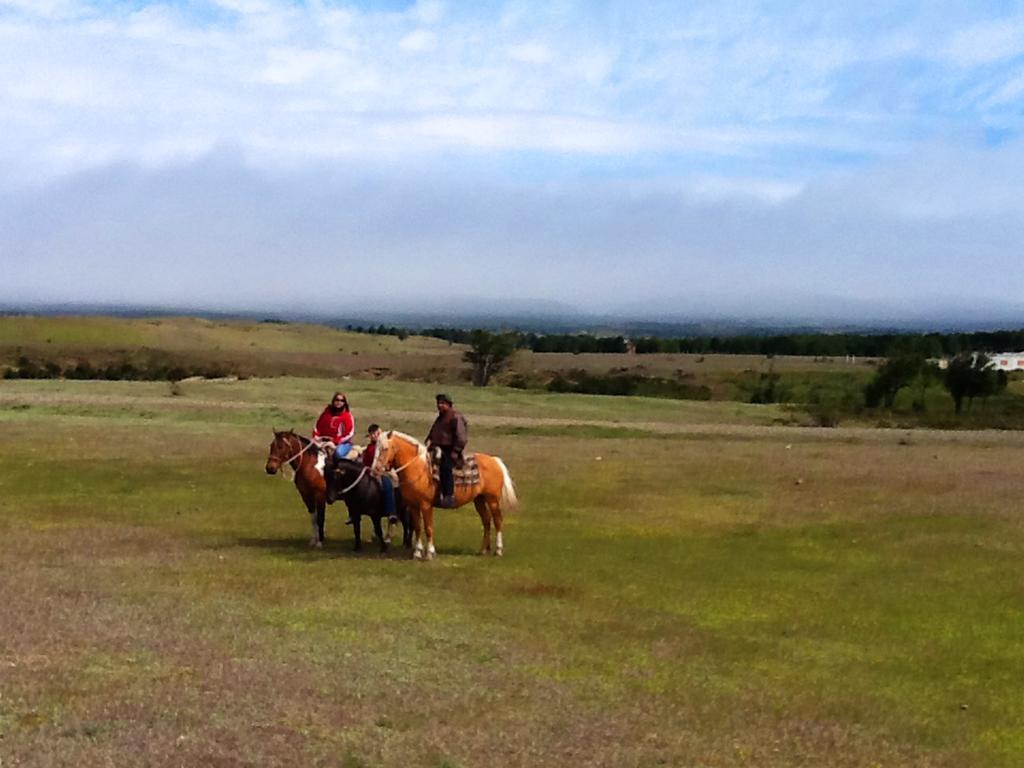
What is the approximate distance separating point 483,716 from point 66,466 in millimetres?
25865

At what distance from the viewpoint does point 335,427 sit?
72.5ft

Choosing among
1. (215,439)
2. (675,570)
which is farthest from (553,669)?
(215,439)

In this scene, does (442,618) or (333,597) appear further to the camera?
(333,597)

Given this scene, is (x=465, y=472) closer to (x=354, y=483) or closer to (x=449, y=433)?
(x=449, y=433)

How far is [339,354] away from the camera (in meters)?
129

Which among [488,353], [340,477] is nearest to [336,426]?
[340,477]

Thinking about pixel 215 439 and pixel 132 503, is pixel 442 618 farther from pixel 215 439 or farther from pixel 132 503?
pixel 215 439

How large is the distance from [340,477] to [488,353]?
83.5 metres

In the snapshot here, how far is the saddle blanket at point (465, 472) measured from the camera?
20.7 m

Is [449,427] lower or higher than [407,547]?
higher

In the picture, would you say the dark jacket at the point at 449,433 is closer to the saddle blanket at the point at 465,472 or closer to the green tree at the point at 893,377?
the saddle blanket at the point at 465,472

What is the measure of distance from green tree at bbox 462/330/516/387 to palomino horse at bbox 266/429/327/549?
81.7 m

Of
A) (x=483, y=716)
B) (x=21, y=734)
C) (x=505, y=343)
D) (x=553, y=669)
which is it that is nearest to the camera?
(x=21, y=734)

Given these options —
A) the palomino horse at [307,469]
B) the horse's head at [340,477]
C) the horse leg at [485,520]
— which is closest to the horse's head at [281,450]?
the palomino horse at [307,469]
